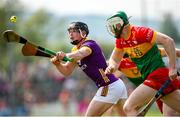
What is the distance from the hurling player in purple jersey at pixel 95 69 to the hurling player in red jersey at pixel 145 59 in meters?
0.27

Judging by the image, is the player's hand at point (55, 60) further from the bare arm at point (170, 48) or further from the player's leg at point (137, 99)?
the bare arm at point (170, 48)

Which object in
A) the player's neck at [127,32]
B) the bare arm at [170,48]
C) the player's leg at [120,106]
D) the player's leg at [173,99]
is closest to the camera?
the bare arm at [170,48]

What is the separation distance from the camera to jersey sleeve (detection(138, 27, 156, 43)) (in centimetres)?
1302

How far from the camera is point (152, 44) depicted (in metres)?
13.2

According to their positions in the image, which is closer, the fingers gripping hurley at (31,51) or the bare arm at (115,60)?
the bare arm at (115,60)

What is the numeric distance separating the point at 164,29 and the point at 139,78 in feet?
138

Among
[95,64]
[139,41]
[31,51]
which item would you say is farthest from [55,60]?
[139,41]

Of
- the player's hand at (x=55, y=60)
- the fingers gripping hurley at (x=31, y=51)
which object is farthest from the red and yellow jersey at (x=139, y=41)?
the fingers gripping hurley at (x=31, y=51)

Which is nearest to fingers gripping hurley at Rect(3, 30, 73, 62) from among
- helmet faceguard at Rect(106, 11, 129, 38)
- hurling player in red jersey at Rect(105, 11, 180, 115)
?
helmet faceguard at Rect(106, 11, 129, 38)

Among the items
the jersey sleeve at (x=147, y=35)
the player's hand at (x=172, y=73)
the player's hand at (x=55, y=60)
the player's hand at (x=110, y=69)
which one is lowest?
the player's hand at (x=172, y=73)

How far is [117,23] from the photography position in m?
13.3

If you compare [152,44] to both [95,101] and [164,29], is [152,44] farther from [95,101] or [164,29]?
[164,29]

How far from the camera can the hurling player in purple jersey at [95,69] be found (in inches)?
535

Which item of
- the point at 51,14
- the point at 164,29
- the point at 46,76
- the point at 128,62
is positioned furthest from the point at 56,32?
the point at 128,62
